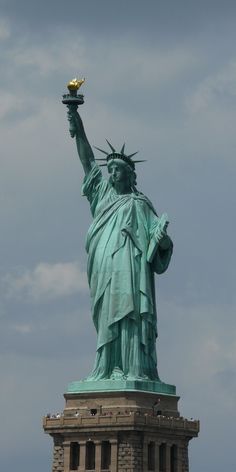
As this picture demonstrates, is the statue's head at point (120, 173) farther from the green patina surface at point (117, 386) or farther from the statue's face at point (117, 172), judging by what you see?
the green patina surface at point (117, 386)

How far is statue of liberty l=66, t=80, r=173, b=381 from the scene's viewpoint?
74.4 m

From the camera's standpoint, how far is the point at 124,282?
246 ft

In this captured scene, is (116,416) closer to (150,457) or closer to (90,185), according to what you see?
(150,457)

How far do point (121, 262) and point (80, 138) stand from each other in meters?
5.05

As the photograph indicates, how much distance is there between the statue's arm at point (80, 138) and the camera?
253 feet

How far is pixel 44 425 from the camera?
7481cm

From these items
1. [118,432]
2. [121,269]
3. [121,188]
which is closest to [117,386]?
[118,432]

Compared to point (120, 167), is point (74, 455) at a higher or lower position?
lower

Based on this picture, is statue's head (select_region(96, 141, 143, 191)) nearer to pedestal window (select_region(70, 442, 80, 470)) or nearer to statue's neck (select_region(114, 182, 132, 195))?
statue's neck (select_region(114, 182, 132, 195))

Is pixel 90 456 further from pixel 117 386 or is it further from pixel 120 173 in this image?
pixel 120 173

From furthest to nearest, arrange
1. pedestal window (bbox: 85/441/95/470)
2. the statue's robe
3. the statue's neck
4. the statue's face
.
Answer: the statue's neck, the statue's face, the statue's robe, pedestal window (bbox: 85/441/95/470)

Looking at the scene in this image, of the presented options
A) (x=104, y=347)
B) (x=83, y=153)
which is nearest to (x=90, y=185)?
(x=83, y=153)

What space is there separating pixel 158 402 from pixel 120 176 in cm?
809

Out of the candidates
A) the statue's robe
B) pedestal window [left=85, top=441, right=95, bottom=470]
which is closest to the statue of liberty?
the statue's robe
